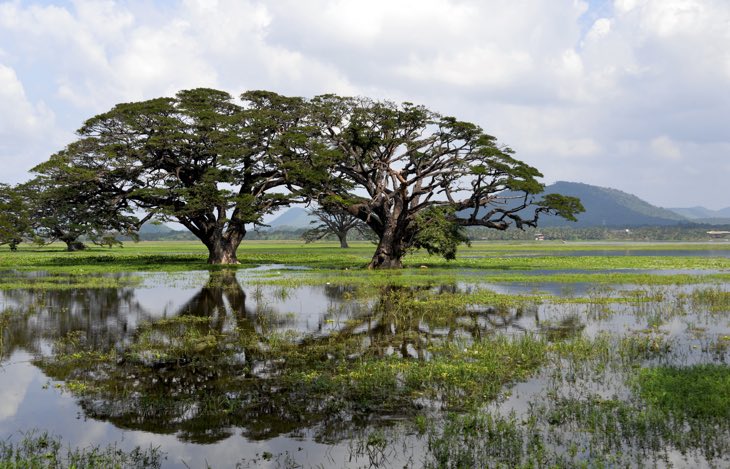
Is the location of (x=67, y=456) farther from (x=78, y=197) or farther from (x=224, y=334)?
(x=78, y=197)

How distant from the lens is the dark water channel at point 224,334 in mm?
8148

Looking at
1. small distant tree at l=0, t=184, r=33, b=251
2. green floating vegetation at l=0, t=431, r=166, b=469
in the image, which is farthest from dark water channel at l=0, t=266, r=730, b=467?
small distant tree at l=0, t=184, r=33, b=251

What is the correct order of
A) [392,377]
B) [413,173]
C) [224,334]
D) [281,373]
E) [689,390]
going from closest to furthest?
[689,390], [392,377], [281,373], [224,334], [413,173]

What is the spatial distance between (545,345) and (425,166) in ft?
91.6

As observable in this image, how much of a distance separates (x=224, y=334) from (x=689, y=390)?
37.6ft

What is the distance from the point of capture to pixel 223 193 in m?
43.4

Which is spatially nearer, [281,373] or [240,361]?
[281,373]

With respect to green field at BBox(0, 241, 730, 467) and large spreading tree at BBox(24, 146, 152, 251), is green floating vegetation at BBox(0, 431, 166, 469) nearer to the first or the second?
green field at BBox(0, 241, 730, 467)

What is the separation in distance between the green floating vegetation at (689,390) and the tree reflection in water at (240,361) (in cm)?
409

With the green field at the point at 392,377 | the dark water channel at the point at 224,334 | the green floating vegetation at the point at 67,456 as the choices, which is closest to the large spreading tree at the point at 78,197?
the dark water channel at the point at 224,334

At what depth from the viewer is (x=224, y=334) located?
1609 centimetres

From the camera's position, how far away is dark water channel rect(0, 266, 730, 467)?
8148 mm

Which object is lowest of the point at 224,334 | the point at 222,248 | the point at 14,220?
the point at 224,334

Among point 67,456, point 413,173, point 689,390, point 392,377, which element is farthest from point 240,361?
point 413,173
